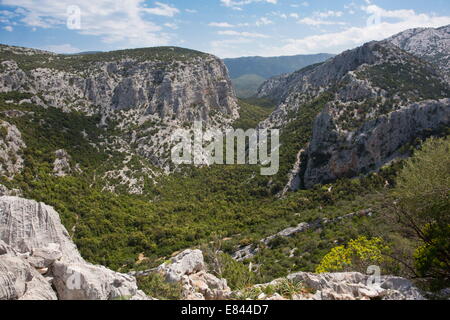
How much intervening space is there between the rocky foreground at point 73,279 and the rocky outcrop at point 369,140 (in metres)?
39.2

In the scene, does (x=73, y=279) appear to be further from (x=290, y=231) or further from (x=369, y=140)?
(x=369, y=140)

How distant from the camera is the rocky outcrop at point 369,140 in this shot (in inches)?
1766

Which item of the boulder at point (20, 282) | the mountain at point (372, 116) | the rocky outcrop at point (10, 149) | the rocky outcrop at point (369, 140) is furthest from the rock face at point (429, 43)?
the boulder at point (20, 282)

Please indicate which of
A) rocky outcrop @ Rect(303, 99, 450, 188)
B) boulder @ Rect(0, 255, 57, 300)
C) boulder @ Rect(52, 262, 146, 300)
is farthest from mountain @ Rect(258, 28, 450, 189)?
boulder @ Rect(0, 255, 57, 300)

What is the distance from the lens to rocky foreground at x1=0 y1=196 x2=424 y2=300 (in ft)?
32.3

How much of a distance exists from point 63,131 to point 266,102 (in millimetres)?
118116

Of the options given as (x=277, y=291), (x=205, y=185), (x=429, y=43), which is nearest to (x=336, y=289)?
(x=277, y=291)

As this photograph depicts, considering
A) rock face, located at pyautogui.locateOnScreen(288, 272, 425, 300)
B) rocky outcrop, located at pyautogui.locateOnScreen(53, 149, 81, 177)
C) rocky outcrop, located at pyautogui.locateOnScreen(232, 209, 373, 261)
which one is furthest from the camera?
rocky outcrop, located at pyautogui.locateOnScreen(53, 149, 81, 177)

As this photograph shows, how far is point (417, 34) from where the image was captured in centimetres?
17725

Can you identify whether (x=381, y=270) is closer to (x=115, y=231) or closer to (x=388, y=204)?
(x=388, y=204)

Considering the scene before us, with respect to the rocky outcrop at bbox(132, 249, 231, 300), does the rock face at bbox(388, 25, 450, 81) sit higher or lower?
higher

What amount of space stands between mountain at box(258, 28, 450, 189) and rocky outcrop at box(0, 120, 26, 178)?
157 feet

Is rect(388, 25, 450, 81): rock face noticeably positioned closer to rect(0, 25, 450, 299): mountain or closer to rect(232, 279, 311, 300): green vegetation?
rect(0, 25, 450, 299): mountain
